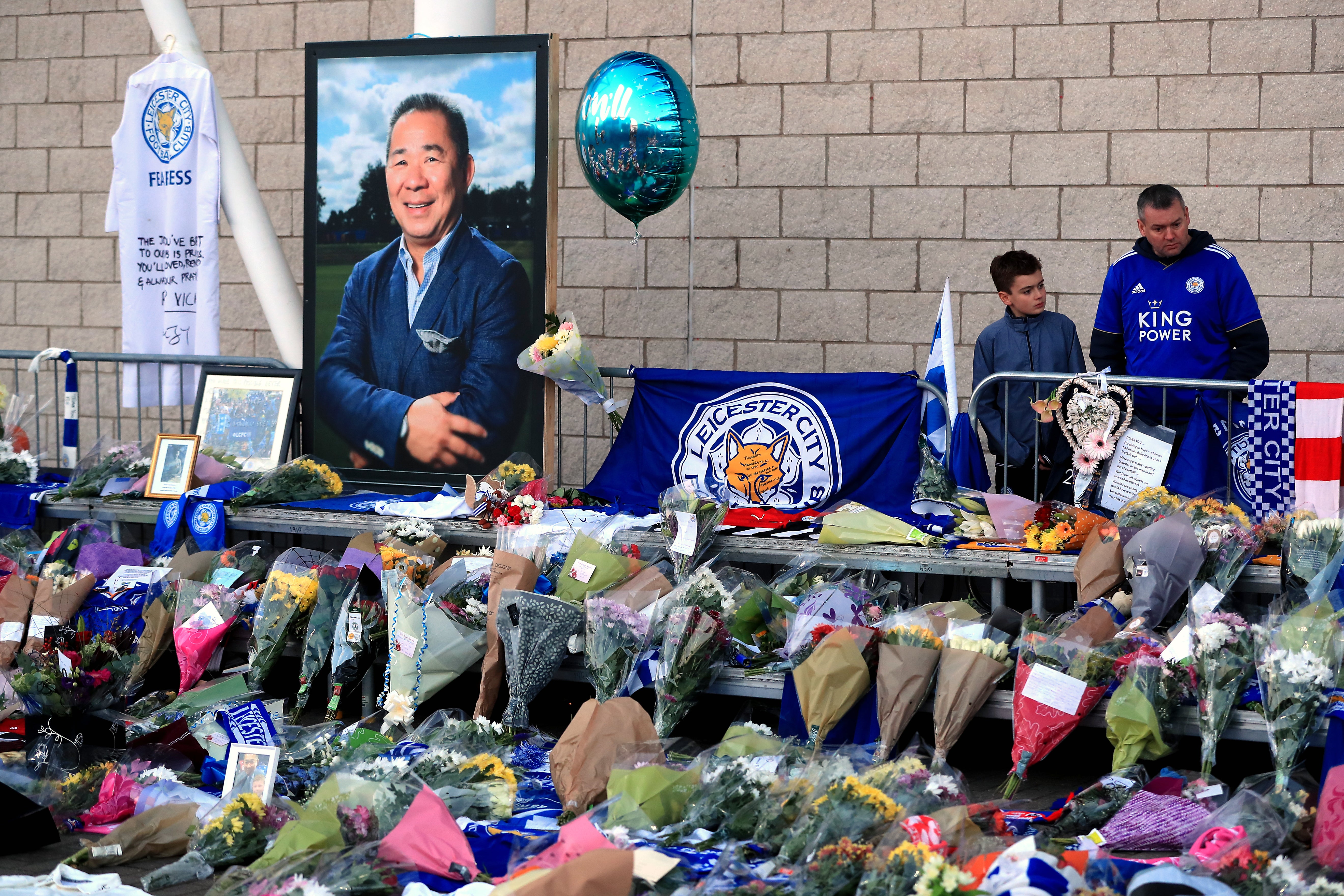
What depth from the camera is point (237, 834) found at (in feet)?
11.6

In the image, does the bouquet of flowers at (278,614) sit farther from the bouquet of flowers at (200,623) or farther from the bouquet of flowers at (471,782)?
the bouquet of flowers at (471,782)

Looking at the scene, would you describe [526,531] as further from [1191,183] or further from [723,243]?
[1191,183]

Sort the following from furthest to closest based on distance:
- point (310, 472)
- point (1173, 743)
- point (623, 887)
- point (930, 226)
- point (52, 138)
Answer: point (52, 138)
point (930, 226)
point (310, 472)
point (1173, 743)
point (623, 887)

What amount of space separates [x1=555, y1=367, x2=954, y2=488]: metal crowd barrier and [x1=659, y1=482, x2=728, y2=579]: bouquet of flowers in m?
1.05

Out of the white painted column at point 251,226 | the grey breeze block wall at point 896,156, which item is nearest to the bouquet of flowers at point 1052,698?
the grey breeze block wall at point 896,156

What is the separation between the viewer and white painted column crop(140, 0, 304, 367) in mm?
6887

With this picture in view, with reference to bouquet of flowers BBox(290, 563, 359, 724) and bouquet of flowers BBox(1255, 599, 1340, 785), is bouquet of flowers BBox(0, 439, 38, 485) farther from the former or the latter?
bouquet of flowers BBox(1255, 599, 1340, 785)

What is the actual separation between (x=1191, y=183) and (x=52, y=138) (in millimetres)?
6677

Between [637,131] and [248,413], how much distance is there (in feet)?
7.68

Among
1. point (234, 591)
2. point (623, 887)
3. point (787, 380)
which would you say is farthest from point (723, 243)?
point (623, 887)

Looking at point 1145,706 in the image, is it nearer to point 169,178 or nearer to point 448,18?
point 448,18

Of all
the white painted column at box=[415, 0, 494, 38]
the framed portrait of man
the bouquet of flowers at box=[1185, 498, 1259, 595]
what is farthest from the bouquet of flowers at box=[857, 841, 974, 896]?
the white painted column at box=[415, 0, 494, 38]

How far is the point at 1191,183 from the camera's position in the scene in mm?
6652

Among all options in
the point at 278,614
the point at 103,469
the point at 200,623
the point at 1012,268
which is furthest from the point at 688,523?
the point at 103,469
